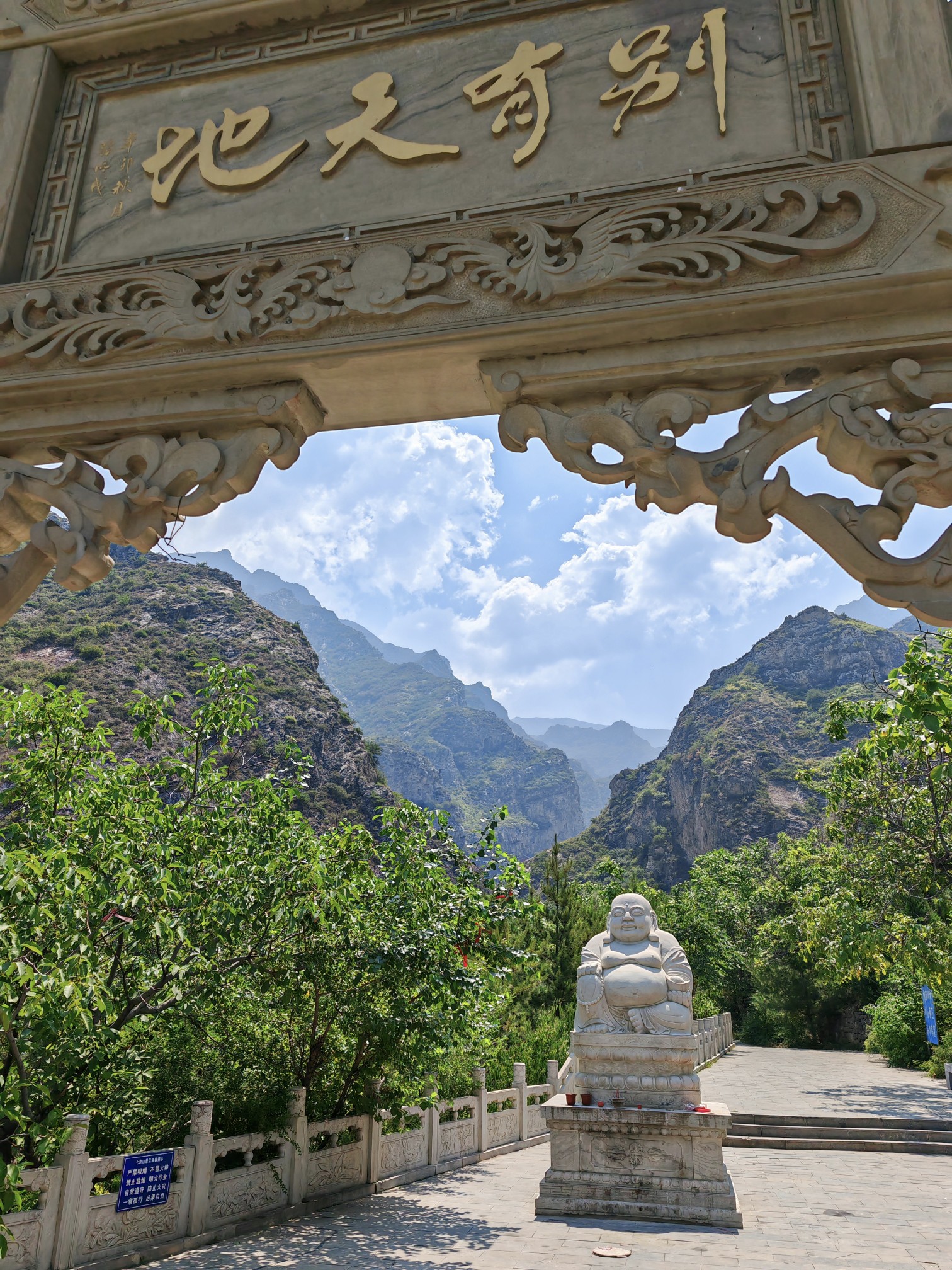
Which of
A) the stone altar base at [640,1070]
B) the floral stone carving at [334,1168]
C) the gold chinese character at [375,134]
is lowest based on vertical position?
the floral stone carving at [334,1168]

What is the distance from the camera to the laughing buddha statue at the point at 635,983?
281 inches

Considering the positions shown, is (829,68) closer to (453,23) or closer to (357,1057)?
(453,23)

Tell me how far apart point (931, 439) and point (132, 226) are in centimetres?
238

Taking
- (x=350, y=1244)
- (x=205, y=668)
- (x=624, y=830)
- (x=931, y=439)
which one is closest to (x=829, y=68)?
(x=931, y=439)

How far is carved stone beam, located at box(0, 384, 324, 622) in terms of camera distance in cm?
243

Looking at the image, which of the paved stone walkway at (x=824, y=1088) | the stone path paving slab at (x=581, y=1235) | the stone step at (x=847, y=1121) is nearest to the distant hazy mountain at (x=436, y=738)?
the paved stone walkway at (x=824, y=1088)

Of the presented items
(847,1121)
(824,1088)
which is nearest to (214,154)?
(847,1121)

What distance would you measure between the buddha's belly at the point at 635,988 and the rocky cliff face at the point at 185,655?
2506 centimetres

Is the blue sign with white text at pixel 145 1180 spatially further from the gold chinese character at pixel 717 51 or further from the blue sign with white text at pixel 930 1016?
the blue sign with white text at pixel 930 1016

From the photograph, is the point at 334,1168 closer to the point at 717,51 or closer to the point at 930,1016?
the point at 717,51

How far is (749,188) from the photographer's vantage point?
7.59ft

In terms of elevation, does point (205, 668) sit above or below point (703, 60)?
below

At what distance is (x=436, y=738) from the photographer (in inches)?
5290

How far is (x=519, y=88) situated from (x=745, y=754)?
55004 millimetres
